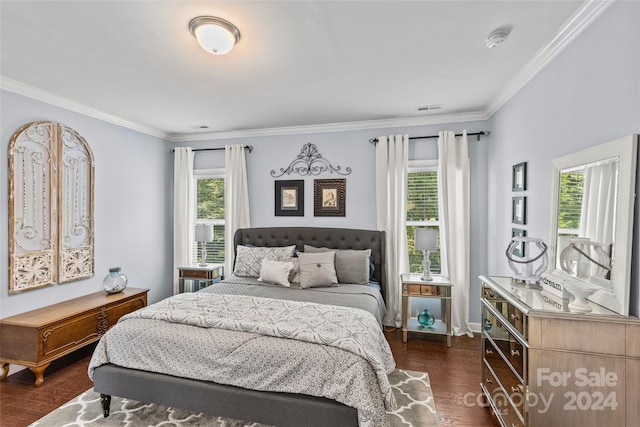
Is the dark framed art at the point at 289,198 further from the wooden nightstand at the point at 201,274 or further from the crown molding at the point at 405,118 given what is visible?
the wooden nightstand at the point at 201,274

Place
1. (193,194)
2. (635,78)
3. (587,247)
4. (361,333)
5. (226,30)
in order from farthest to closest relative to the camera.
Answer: (193,194) < (361,333) < (226,30) < (587,247) < (635,78)

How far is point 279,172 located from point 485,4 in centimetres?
321

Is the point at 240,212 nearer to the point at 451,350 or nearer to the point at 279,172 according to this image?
the point at 279,172

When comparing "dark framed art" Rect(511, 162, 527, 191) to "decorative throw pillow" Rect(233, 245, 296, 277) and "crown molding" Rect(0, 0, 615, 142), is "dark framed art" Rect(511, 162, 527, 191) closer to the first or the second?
"crown molding" Rect(0, 0, 615, 142)

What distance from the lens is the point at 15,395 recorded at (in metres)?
2.53

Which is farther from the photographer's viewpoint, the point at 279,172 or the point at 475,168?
the point at 279,172

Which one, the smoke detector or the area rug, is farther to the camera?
the area rug

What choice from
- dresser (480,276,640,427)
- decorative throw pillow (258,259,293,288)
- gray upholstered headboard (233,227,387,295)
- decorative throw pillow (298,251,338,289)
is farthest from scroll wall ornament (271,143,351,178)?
dresser (480,276,640,427)

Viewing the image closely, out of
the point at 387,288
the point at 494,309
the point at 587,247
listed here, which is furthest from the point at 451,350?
the point at 587,247

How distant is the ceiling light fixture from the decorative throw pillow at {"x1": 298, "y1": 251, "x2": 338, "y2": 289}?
2.27m

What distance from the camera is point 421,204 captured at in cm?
402

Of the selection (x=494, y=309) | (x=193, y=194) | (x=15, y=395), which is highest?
Answer: (x=193, y=194)

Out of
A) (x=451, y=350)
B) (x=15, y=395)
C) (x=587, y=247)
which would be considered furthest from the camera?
(x=451, y=350)

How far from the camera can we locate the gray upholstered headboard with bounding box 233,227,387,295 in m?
3.94
